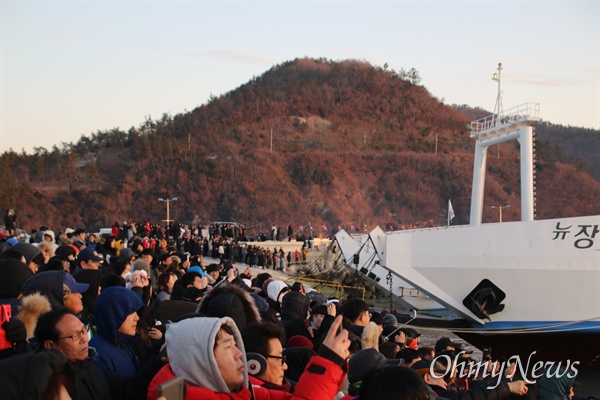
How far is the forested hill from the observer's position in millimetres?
66125

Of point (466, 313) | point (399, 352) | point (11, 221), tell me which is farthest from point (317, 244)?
point (399, 352)

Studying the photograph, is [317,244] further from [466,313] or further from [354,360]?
[354,360]

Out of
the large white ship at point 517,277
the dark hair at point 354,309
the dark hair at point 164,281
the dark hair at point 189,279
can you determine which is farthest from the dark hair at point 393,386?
the large white ship at point 517,277

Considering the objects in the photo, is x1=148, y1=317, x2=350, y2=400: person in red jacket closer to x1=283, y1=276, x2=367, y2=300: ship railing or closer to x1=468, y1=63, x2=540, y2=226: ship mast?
x1=468, y1=63, x2=540, y2=226: ship mast

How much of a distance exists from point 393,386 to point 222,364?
721 mm

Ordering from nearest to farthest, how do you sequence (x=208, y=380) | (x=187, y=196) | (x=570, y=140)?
(x=208, y=380) → (x=187, y=196) → (x=570, y=140)

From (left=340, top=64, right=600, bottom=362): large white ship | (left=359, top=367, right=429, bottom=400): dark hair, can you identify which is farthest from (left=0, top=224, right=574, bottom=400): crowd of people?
(left=340, top=64, right=600, bottom=362): large white ship

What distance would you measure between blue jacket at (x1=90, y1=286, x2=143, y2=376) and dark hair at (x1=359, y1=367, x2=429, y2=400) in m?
1.62

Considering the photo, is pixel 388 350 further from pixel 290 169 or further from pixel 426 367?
pixel 290 169

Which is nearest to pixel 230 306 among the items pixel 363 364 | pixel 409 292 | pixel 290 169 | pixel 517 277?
pixel 363 364

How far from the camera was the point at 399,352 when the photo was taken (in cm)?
525

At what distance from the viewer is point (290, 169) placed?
74.9m

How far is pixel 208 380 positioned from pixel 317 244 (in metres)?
40.4

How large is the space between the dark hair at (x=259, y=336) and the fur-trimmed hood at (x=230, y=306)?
1.55ft
